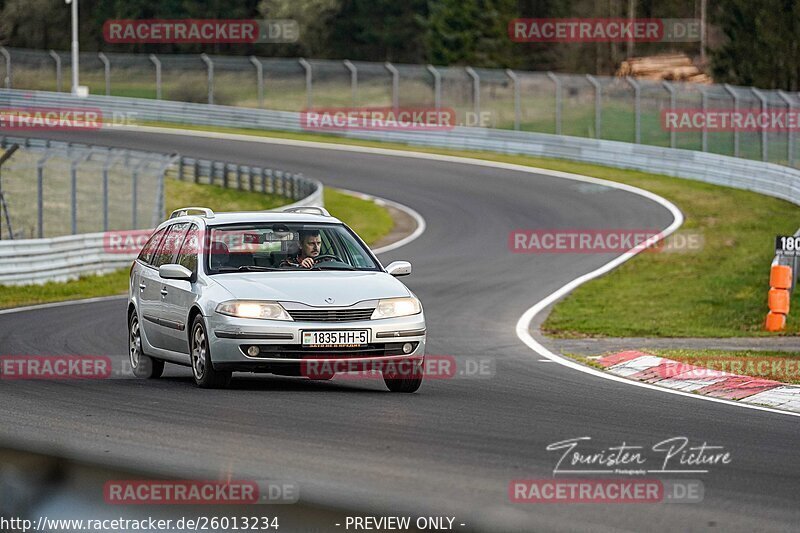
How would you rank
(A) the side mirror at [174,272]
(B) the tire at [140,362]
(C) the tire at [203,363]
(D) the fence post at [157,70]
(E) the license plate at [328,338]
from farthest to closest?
(D) the fence post at [157,70] < (B) the tire at [140,362] < (A) the side mirror at [174,272] < (C) the tire at [203,363] < (E) the license plate at [328,338]

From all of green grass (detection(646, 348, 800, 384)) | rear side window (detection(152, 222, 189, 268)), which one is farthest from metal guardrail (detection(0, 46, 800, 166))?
rear side window (detection(152, 222, 189, 268))

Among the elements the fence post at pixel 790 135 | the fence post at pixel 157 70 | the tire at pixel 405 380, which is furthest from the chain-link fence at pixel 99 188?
the tire at pixel 405 380

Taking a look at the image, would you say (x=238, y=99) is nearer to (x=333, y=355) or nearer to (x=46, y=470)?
(x=333, y=355)

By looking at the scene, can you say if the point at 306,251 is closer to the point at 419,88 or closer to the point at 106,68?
the point at 419,88

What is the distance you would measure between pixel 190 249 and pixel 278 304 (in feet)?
5.41

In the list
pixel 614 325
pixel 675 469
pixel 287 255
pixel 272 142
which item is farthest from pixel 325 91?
pixel 675 469

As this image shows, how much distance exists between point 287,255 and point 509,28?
2981 inches

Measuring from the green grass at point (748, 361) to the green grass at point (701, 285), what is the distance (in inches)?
108

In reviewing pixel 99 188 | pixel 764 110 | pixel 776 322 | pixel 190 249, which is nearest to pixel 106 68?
pixel 99 188

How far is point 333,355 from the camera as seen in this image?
408 inches

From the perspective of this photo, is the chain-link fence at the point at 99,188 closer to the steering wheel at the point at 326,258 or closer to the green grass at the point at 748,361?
the green grass at the point at 748,361

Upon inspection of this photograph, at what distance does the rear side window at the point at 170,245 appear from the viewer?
12133 millimetres

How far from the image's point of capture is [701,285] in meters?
22.7

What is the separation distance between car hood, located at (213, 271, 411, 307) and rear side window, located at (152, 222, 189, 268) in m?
1.18
